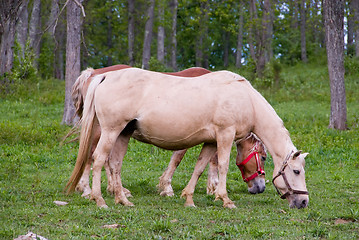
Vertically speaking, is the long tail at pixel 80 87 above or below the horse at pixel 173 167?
above

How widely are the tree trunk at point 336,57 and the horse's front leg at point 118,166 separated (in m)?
8.56

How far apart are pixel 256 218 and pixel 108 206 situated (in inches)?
79.5

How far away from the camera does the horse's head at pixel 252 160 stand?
7406mm

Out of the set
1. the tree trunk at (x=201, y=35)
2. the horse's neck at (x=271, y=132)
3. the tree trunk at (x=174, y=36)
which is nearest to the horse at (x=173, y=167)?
the horse's neck at (x=271, y=132)

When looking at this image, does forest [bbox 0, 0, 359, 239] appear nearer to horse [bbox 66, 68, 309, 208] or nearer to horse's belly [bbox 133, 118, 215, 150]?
horse [bbox 66, 68, 309, 208]

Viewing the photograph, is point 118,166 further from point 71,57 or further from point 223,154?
point 71,57

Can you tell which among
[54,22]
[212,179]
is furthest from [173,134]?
[54,22]

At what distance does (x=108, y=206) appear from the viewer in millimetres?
6438

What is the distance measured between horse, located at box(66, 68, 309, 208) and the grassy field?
0.43m

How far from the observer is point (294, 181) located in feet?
21.7

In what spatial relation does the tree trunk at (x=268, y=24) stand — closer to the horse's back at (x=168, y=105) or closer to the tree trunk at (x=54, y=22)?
the tree trunk at (x=54, y=22)

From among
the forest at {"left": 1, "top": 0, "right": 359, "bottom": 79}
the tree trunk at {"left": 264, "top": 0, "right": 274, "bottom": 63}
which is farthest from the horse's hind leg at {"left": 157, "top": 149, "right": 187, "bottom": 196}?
the tree trunk at {"left": 264, "top": 0, "right": 274, "bottom": 63}

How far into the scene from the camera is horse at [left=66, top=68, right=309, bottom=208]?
21.5 feet

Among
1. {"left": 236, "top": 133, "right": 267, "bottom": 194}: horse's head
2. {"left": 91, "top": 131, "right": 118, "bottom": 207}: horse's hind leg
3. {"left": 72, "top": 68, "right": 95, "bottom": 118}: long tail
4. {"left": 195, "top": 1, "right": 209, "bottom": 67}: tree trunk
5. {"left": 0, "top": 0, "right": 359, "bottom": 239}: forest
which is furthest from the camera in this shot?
{"left": 195, "top": 1, "right": 209, "bottom": 67}: tree trunk
